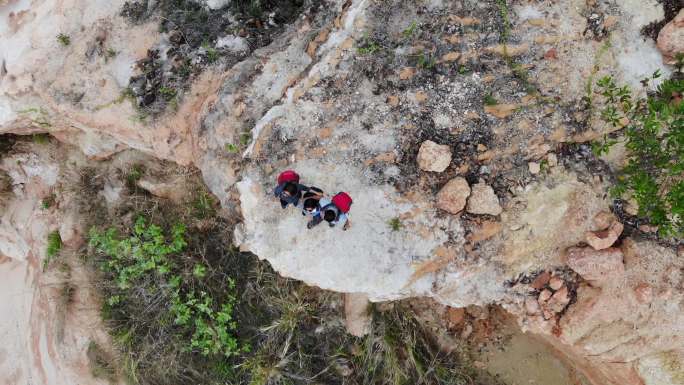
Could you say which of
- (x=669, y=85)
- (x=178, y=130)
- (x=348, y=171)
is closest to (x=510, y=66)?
(x=669, y=85)

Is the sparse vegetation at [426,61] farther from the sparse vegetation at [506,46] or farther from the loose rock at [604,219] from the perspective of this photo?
the loose rock at [604,219]

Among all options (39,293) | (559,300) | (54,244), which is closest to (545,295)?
(559,300)

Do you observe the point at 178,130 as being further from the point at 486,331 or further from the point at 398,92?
the point at 486,331

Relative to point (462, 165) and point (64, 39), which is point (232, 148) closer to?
point (462, 165)

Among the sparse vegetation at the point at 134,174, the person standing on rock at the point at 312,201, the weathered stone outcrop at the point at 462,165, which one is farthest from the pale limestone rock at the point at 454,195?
the sparse vegetation at the point at 134,174

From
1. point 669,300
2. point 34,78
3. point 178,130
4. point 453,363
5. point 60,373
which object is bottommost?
point 60,373

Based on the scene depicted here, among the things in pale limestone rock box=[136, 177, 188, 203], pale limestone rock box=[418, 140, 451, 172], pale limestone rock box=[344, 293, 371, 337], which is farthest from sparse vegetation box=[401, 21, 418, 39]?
pale limestone rock box=[136, 177, 188, 203]

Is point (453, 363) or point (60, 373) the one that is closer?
point (453, 363)
